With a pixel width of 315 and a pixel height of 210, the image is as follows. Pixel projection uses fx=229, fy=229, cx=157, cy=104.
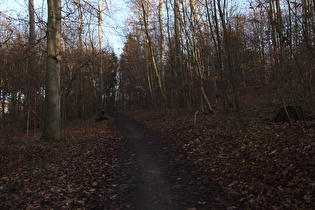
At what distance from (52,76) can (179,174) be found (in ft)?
26.7

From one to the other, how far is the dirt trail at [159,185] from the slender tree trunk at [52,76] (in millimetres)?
4700

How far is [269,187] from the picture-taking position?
436cm

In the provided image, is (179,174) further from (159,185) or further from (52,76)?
(52,76)

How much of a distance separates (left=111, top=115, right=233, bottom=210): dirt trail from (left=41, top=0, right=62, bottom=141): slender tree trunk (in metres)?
4.70

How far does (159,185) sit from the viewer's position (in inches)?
217

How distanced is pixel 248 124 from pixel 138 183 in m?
6.33

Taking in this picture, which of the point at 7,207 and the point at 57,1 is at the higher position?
the point at 57,1

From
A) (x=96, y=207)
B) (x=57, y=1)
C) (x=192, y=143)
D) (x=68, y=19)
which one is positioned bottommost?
(x=96, y=207)

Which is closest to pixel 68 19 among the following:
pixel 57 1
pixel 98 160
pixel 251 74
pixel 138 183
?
pixel 57 1

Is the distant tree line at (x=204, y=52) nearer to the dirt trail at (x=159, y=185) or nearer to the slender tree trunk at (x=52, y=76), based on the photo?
the slender tree trunk at (x=52, y=76)

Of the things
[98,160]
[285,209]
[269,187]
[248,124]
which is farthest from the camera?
[248,124]

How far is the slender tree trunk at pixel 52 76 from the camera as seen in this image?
11.0 m

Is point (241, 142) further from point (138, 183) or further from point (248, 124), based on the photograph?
point (138, 183)

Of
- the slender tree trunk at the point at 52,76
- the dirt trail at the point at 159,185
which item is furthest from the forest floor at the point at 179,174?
the slender tree trunk at the point at 52,76
